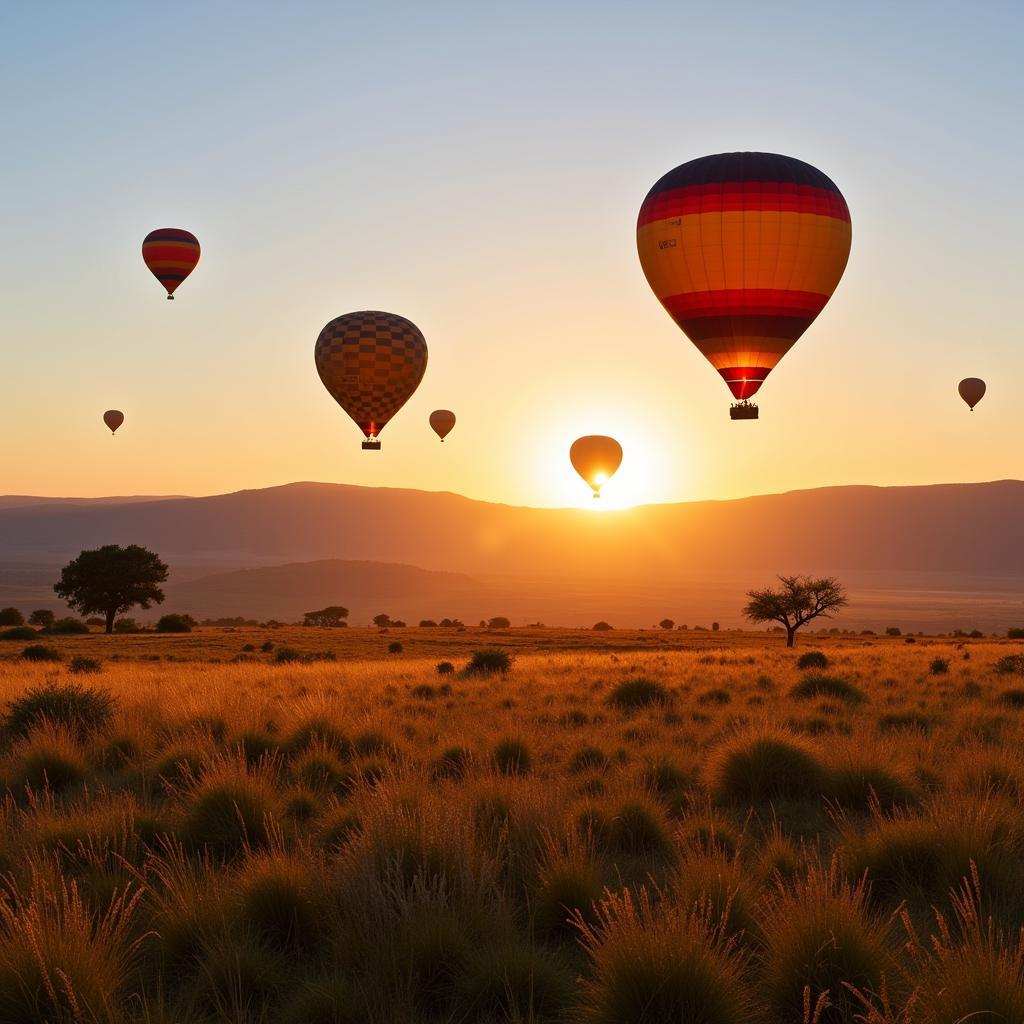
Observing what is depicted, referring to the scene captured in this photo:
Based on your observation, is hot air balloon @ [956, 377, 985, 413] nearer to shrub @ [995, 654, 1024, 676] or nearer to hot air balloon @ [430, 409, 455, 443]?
hot air balloon @ [430, 409, 455, 443]

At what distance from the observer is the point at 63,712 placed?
15.8m

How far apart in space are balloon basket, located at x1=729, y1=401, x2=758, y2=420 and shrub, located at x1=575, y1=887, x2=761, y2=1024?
3344 cm

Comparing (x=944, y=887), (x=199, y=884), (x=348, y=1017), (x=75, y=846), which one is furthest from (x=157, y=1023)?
(x=944, y=887)

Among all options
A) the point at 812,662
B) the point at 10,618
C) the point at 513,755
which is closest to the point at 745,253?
the point at 812,662

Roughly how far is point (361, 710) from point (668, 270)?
2320cm

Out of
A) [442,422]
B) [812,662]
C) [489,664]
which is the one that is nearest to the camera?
[489,664]

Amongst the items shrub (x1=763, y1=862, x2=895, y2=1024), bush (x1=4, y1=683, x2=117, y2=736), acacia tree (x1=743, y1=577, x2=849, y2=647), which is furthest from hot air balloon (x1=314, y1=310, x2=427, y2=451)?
shrub (x1=763, y1=862, x2=895, y2=1024)

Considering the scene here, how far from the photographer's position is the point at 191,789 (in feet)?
36.2

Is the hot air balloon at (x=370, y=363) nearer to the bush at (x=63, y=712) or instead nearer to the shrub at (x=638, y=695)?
the shrub at (x=638, y=695)

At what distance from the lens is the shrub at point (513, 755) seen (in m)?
13.3

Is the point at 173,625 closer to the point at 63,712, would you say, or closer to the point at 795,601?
the point at 795,601

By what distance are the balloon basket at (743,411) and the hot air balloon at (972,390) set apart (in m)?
48.3

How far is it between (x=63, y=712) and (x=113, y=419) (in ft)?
285

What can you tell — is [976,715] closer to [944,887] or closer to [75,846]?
[944,887]
